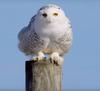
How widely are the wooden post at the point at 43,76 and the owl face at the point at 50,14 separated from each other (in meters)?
0.60

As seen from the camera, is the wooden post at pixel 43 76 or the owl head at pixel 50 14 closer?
the wooden post at pixel 43 76

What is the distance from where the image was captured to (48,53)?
2719 mm

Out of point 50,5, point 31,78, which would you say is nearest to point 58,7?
point 50,5

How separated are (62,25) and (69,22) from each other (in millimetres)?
94

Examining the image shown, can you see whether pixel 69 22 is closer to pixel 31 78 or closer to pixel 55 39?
pixel 55 39

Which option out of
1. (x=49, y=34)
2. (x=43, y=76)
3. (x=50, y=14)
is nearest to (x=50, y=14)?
(x=50, y=14)

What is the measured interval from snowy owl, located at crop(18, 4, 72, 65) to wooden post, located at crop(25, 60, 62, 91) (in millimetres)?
424

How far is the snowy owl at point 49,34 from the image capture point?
2652mm

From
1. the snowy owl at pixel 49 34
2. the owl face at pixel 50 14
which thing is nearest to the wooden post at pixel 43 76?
the snowy owl at pixel 49 34

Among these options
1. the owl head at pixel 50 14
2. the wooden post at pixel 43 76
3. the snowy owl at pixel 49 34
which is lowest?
the wooden post at pixel 43 76

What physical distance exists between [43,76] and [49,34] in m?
0.66

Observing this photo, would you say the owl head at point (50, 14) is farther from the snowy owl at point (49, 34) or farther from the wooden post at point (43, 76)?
the wooden post at point (43, 76)

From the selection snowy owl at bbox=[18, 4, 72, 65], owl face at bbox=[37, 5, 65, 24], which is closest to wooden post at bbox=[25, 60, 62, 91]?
snowy owl at bbox=[18, 4, 72, 65]

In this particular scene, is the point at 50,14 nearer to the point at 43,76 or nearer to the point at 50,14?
the point at 50,14
